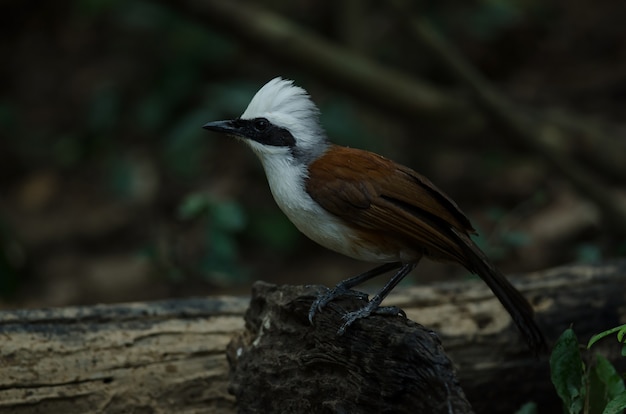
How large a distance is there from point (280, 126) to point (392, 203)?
0.58 meters

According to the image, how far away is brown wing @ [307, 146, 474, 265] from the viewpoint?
3.40 meters

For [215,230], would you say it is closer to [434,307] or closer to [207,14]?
[434,307]

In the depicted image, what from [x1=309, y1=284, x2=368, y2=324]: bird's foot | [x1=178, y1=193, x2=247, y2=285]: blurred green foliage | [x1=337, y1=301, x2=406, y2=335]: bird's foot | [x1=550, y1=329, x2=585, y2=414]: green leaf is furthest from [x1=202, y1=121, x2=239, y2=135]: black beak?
[x1=178, y1=193, x2=247, y2=285]: blurred green foliage

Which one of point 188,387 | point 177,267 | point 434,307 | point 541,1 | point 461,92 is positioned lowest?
point 188,387

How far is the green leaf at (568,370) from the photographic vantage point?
3121mm

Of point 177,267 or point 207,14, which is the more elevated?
point 207,14

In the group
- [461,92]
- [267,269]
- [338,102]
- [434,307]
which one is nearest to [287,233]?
[267,269]

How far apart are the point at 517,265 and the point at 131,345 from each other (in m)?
4.11

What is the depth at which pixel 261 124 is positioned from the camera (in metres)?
3.70

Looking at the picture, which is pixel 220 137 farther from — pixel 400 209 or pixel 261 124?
pixel 400 209

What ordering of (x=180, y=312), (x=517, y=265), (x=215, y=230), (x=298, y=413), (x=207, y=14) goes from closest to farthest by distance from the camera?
(x=298, y=413), (x=180, y=312), (x=215, y=230), (x=207, y=14), (x=517, y=265)

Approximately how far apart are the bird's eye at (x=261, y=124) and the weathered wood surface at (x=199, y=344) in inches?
25.5

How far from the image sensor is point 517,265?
7297mm

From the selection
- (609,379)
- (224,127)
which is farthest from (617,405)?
(224,127)
